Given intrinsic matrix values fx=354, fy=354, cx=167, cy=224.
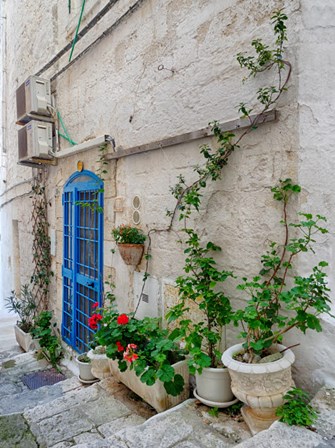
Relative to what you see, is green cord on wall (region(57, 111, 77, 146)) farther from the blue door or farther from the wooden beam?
the wooden beam

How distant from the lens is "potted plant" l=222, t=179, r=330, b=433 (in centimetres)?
182

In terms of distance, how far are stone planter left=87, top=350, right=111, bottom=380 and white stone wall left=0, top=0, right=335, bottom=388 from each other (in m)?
0.57

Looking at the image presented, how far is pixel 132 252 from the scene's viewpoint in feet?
10.8

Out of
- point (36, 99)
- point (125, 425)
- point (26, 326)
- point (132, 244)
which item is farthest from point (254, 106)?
point (26, 326)

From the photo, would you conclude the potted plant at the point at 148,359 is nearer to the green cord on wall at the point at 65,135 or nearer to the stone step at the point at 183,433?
the stone step at the point at 183,433

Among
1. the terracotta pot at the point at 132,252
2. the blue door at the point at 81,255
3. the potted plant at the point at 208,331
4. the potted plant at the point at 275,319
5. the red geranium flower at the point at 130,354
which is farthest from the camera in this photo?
the blue door at the point at 81,255

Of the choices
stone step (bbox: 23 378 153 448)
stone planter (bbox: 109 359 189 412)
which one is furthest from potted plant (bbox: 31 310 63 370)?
stone planter (bbox: 109 359 189 412)

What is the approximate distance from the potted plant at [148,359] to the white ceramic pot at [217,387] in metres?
0.20

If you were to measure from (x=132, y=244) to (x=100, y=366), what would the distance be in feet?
3.98

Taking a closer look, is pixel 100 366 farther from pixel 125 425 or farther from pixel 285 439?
pixel 285 439

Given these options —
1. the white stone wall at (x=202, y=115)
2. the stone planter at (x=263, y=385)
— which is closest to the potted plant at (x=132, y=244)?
the white stone wall at (x=202, y=115)

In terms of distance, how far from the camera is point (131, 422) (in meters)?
2.54

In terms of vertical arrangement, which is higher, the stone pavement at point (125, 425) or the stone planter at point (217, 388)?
the stone planter at point (217, 388)

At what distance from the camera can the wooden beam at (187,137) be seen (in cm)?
223
